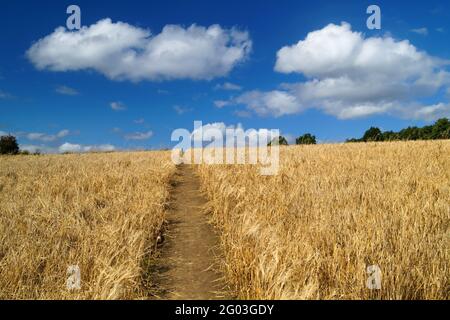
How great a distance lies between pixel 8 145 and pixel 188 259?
65.8 m

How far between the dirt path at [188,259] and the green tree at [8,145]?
61809 millimetres

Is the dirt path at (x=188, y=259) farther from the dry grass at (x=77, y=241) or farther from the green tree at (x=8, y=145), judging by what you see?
the green tree at (x=8, y=145)

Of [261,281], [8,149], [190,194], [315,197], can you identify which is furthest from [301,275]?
[8,149]

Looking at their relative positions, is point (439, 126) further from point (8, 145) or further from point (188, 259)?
point (188, 259)

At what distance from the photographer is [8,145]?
6272cm

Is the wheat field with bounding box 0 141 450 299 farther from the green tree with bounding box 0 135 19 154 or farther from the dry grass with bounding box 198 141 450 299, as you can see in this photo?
the green tree with bounding box 0 135 19 154

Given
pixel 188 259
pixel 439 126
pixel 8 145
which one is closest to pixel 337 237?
pixel 188 259

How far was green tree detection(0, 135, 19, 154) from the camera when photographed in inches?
2457

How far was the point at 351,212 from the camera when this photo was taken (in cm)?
695

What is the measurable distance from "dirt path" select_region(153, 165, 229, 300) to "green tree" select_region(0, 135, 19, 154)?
203ft

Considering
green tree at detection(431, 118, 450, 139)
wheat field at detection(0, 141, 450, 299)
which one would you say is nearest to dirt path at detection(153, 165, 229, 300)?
wheat field at detection(0, 141, 450, 299)

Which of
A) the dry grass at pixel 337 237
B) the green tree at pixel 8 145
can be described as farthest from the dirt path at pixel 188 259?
the green tree at pixel 8 145
